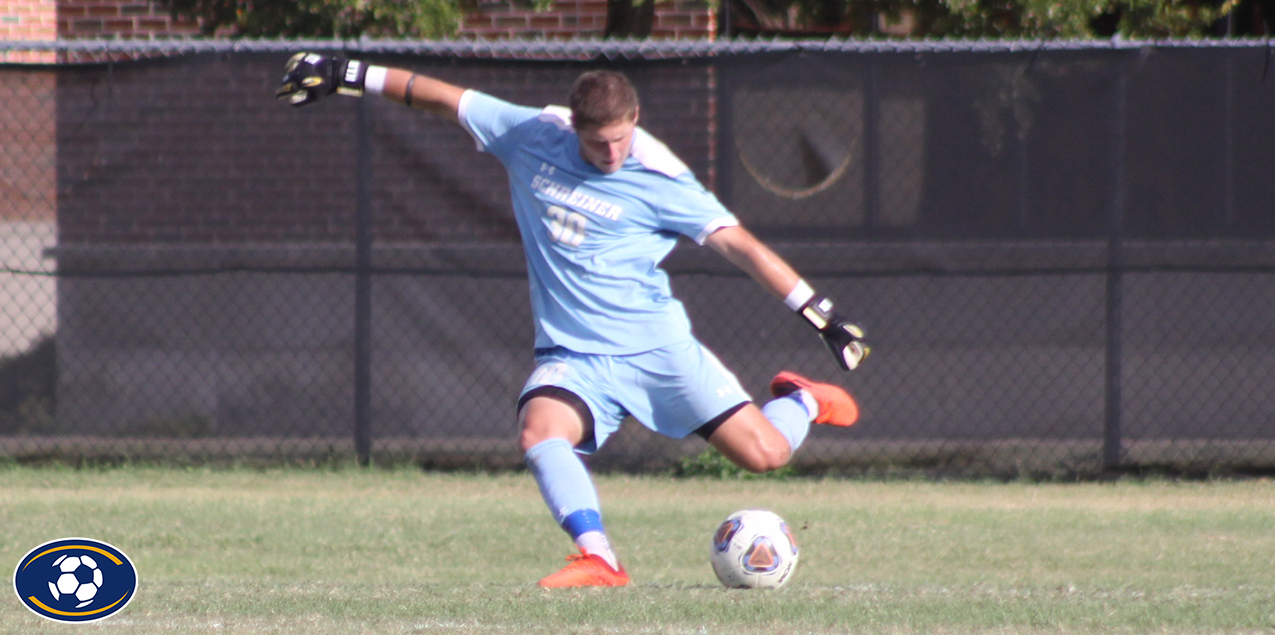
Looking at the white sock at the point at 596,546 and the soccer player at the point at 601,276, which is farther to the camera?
the soccer player at the point at 601,276

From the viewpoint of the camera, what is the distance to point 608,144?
482cm

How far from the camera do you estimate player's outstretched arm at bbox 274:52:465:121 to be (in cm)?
521

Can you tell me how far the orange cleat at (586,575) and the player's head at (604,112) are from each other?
4.69 ft

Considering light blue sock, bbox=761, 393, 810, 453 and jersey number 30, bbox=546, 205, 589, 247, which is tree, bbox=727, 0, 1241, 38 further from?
jersey number 30, bbox=546, 205, 589, 247

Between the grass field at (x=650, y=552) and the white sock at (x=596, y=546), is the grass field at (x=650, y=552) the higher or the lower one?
the lower one

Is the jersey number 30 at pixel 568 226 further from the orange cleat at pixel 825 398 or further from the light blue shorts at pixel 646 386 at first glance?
the orange cleat at pixel 825 398

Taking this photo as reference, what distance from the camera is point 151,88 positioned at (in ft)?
25.8

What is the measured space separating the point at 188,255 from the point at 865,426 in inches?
159

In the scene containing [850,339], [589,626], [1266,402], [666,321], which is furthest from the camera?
[1266,402]

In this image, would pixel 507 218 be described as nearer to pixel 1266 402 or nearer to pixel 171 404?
pixel 171 404

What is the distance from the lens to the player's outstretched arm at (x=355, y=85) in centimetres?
521

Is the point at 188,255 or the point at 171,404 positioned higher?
the point at 188,255

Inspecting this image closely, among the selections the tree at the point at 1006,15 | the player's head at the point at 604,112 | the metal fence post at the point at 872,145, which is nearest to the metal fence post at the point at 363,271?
the metal fence post at the point at 872,145

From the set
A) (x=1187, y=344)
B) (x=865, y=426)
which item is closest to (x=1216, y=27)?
(x=1187, y=344)
